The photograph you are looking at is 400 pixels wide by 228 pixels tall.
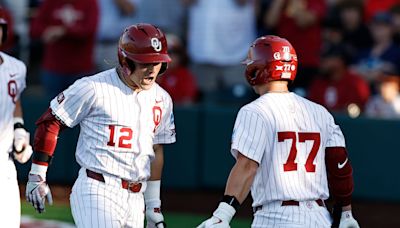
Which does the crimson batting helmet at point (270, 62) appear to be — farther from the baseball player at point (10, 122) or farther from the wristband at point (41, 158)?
the baseball player at point (10, 122)

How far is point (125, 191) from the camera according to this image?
634 centimetres

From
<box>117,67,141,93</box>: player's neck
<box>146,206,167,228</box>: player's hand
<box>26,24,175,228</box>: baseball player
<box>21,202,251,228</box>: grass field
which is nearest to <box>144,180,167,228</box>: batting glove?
<box>146,206,167,228</box>: player's hand

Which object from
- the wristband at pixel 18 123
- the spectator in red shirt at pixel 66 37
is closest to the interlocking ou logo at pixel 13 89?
the wristband at pixel 18 123

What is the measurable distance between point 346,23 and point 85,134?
6176 mm

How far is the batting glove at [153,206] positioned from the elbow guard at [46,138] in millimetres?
697

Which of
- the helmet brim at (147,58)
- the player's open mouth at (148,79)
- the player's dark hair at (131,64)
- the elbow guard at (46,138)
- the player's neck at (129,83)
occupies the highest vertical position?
the helmet brim at (147,58)

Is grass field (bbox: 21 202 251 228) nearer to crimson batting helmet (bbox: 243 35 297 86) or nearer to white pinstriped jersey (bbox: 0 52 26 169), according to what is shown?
white pinstriped jersey (bbox: 0 52 26 169)

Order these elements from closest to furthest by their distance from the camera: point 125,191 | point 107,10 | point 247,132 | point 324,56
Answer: point 247,132, point 125,191, point 324,56, point 107,10

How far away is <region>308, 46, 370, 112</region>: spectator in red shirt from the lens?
11.2 m

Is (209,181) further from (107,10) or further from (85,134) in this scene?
(85,134)

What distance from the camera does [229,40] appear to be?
11.9 m

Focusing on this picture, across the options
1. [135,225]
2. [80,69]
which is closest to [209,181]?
[80,69]

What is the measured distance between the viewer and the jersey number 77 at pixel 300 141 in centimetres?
589

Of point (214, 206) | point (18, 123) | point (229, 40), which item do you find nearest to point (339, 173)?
point (18, 123)
